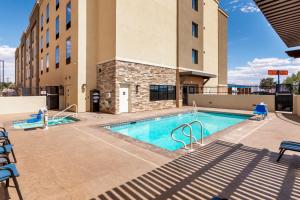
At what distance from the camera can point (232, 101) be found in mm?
16531

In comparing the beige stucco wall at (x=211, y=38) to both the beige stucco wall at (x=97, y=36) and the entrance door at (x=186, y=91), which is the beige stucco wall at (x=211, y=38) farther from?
the beige stucco wall at (x=97, y=36)

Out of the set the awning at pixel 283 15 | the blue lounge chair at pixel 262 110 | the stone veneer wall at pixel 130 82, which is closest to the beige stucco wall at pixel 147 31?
the stone veneer wall at pixel 130 82

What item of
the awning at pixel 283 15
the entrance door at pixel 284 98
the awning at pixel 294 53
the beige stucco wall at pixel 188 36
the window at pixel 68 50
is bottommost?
the entrance door at pixel 284 98

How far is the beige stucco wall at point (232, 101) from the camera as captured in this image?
1422cm

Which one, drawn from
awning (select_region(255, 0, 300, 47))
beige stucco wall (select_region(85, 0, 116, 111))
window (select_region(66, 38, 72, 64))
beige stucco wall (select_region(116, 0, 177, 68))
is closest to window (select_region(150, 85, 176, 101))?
beige stucco wall (select_region(116, 0, 177, 68))

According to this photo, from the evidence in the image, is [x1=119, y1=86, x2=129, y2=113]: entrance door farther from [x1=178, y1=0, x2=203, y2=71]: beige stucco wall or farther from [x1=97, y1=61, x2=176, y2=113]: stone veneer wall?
[x1=178, y1=0, x2=203, y2=71]: beige stucco wall

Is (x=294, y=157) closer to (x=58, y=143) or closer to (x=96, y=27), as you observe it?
(x=58, y=143)

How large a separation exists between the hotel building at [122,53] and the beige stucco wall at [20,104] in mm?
1226

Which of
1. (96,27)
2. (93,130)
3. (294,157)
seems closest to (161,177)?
(294,157)

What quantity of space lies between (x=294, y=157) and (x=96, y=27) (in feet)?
50.3

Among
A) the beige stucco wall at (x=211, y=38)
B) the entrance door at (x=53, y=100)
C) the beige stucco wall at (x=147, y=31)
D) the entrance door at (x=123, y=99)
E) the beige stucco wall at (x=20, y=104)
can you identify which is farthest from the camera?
the beige stucco wall at (x=211, y=38)

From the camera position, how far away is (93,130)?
7.77m

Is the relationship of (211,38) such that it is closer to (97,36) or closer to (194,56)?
(194,56)

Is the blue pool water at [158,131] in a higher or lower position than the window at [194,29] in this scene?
lower
